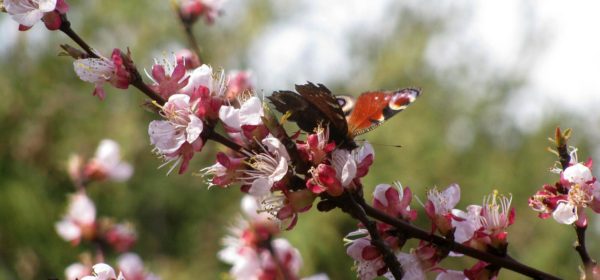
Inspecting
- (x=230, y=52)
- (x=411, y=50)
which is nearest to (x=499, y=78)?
(x=411, y=50)

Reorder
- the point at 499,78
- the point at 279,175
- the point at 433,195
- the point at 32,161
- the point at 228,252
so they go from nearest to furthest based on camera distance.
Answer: the point at 279,175 → the point at 433,195 → the point at 228,252 → the point at 32,161 → the point at 499,78

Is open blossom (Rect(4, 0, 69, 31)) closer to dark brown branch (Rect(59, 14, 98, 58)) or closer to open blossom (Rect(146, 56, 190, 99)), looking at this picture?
dark brown branch (Rect(59, 14, 98, 58))

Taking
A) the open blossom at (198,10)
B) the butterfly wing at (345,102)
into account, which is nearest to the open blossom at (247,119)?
A: the butterfly wing at (345,102)

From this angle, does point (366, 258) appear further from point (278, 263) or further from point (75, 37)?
point (278, 263)

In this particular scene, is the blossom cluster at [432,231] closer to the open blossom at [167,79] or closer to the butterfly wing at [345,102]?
the butterfly wing at [345,102]

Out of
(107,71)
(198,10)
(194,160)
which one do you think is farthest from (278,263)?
(194,160)

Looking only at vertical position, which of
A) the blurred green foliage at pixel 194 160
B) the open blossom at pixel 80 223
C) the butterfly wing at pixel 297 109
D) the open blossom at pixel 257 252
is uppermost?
the butterfly wing at pixel 297 109

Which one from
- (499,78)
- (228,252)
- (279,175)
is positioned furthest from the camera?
(499,78)

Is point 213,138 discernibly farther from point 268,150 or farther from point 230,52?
point 230,52

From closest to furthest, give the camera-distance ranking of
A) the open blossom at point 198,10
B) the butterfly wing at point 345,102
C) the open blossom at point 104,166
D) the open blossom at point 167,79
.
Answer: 1. the open blossom at point 167,79
2. the butterfly wing at point 345,102
3. the open blossom at point 198,10
4. the open blossom at point 104,166
